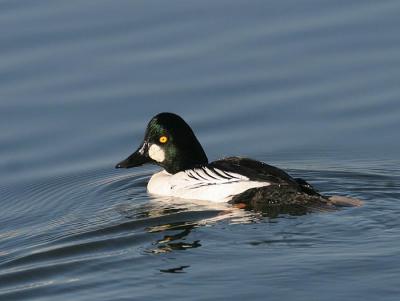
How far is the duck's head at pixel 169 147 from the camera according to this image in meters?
15.4

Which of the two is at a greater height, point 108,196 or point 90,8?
point 90,8

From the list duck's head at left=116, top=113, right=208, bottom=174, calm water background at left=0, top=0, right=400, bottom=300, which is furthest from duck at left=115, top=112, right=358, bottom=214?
calm water background at left=0, top=0, right=400, bottom=300

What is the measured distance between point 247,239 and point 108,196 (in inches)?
124

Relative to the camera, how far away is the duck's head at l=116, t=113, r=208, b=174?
15.4m

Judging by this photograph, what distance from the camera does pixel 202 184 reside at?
1495 centimetres

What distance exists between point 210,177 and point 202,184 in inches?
5.4

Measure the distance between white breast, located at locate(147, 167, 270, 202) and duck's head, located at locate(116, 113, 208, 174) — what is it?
20 centimetres

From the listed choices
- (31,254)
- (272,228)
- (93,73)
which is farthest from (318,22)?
(31,254)

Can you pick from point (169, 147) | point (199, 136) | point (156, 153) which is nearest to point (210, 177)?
point (169, 147)

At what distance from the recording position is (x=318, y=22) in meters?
18.9

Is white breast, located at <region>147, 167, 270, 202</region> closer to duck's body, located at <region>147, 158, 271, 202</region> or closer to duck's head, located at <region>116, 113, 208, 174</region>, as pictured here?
duck's body, located at <region>147, 158, 271, 202</region>

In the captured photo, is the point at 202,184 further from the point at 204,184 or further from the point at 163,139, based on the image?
the point at 163,139

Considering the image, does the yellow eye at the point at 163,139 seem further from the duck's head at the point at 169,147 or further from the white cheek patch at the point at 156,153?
the white cheek patch at the point at 156,153

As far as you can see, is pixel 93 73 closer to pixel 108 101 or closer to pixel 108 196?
pixel 108 101
